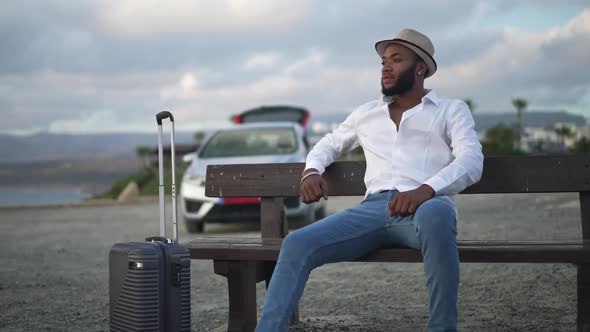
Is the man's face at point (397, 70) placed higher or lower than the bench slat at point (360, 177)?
higher

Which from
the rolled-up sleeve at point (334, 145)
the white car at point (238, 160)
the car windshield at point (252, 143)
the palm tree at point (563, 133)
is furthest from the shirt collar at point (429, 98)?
the palm tree at point (563, 133)

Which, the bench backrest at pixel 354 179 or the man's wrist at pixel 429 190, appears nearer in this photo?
the man's wrist at pixel 429 190

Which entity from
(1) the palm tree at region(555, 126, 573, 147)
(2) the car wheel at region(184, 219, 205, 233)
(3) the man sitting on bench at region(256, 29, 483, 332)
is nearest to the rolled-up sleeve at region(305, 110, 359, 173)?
(3) the man sitting on bench at region(256, 29, 483, 332)

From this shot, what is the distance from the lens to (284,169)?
5023mm

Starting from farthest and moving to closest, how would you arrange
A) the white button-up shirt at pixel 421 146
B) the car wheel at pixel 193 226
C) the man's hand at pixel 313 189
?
the car wheel at pixel 193 226
the man's hand at pixel 313 189
the white button-up shirt at pixel 421 146

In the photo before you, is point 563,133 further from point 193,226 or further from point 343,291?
point 343,291

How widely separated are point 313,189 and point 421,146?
65cm

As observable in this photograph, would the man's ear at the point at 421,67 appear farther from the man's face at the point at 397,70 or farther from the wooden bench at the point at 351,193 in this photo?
the wooden bench at the point at 351,193

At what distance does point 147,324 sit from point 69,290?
352 centimetres

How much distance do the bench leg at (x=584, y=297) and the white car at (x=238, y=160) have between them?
7194 millimetres

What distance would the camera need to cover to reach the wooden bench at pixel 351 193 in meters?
4.16

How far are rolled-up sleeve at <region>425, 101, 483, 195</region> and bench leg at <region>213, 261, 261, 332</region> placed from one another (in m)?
1.17

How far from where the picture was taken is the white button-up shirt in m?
4.30

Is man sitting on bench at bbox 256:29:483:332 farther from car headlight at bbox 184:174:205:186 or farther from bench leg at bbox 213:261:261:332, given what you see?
car headlight at bbox 184:174:205:186
